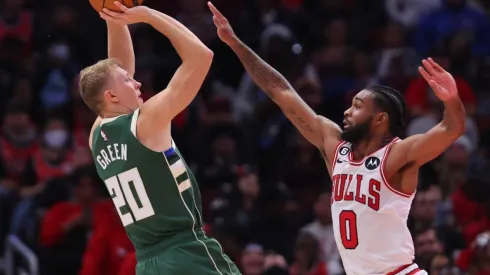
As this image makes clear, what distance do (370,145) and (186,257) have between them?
1.41 m

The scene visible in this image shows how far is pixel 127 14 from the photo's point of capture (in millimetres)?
6188

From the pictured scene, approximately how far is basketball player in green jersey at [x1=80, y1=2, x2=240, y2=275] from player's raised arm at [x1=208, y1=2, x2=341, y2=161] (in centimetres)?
98

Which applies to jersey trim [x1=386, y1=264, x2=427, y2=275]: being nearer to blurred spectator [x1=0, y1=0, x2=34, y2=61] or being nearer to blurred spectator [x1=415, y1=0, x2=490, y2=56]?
blurred spectator [x1=415, y1=0, x2=490, y2=56]

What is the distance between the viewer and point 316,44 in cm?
1367

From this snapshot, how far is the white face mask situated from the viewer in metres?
12.2

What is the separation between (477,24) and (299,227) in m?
4.10

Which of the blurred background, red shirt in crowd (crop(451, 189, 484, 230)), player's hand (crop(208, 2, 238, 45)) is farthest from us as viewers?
red shirt in crowd (crop(451, 189, 484, 230))

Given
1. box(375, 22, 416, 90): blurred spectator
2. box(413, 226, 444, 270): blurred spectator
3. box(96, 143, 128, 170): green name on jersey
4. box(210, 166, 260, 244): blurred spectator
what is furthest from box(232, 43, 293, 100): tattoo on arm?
box(375, 22, 416, 90): blurred spectator

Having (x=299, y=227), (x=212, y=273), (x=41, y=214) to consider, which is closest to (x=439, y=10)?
A: (x=299, y=227)

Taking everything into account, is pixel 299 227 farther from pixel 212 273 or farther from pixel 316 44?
pixel 212 273

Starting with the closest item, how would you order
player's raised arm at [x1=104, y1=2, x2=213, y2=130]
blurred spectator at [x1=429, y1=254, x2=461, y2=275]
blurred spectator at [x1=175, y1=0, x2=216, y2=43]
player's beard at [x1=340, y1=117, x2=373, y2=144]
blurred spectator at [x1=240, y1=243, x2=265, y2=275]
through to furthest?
player's raised arm at [x1=104, y1=2, x2=213, y2=130] → player's beard at [x1=340, y1=117, x2=373, y2=144] → blurred spectator at [x1=429, y1=254, x2=461, y2=275] → blurred spectator at [x1=240, y1=243, x2=265, y2=275] → blurred spectator at [x1=175, y1=0, x2=216, y2=43]

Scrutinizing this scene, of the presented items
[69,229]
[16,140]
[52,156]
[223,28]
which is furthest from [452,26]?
[223,28]

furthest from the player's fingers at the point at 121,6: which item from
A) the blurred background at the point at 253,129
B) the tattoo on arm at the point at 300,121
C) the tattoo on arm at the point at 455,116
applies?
the blurred background at the point at 253,129

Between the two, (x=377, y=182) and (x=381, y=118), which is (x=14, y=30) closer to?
(x=381, y=118)
